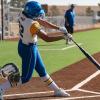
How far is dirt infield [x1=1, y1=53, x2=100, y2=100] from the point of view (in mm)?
9211

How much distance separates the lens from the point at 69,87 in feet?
33.9

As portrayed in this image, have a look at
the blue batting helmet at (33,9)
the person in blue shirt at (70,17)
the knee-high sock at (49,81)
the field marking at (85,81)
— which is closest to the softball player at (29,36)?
the blue batting helmet at (33,9)

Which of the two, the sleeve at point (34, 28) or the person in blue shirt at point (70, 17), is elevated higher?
the sleeve at point (34, 28)

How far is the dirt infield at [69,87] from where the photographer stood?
30.2ft

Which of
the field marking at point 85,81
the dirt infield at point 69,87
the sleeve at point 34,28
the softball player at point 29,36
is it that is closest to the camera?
the sleeve at point 34,28

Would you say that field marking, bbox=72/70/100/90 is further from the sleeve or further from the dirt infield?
the sleeve

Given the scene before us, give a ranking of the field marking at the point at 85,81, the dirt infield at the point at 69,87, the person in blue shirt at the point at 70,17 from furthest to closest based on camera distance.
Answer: the person in blue shirt at the point at 70,17
the field marking at the point at 85,81
the dirt infield at the point at 69,87

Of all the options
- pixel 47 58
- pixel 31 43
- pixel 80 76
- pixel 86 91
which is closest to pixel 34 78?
pixel 80 76

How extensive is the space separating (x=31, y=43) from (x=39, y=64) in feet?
2.05

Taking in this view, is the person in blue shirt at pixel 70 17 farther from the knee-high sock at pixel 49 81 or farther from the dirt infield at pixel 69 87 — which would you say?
the knee-high sock at pixel 49 81

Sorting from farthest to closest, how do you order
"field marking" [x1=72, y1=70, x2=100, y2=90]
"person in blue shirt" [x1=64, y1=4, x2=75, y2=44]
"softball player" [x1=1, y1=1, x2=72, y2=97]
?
"person in blue shirt" [x1=64, y1=4, x2=75, y2=44] < "field marking" [x1=72, y1=70, x2=100, y2=90] < "softball player" [x1=1, y1=1, x2=72, y2=97]

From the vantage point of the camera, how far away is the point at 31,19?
847 centimetres

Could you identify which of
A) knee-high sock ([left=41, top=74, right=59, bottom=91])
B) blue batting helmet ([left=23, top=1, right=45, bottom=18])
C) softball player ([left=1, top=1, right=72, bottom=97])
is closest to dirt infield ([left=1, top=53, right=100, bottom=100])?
knee-high sock ([left=41, top=74, right=59, bottom=91])

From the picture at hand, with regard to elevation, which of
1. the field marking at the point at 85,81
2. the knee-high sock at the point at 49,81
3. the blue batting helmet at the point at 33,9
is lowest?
the field marking at the point at 85,81
